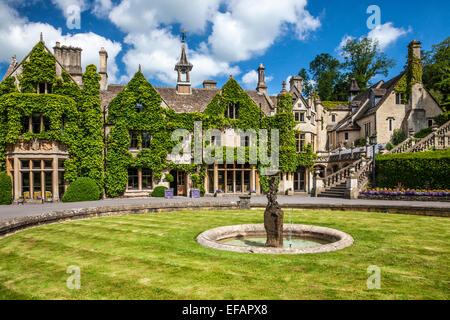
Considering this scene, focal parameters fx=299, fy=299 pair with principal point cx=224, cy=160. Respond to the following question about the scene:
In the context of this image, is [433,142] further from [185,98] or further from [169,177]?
[185,98]

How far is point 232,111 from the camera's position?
2900 centimetres

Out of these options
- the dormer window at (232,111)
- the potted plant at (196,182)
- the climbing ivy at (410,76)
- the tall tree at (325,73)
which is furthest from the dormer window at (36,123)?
the tall tree at (325,73)

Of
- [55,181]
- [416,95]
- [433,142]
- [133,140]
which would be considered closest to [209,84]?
[133,140]

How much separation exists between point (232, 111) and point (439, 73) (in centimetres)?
3365

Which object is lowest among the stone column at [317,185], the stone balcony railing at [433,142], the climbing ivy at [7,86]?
the stone column at [317,185]

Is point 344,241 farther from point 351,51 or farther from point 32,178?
point 351,51

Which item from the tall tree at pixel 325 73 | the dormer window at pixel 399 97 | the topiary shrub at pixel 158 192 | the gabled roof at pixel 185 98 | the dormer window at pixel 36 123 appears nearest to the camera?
the dormer window at pixel 36 123

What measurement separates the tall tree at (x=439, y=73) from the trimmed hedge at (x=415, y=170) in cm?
1570

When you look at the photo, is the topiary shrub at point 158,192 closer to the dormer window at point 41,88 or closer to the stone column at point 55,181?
the stone column at point 55,181

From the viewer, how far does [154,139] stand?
2647cm

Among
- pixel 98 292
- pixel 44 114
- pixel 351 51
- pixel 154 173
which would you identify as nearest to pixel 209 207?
pixel 154 173

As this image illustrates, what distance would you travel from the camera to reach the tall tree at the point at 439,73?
116ft

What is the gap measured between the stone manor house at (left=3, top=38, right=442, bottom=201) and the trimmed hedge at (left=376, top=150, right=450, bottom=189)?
6.04 metres

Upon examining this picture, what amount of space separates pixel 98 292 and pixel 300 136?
27.6 m
